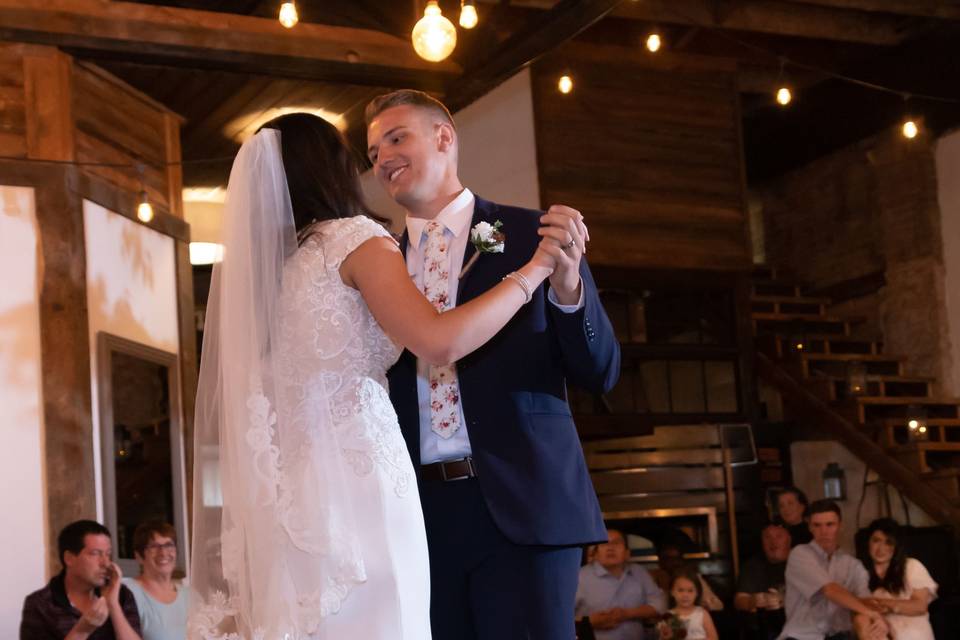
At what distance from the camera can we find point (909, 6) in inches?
396

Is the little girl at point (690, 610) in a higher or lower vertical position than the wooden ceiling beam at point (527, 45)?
lower

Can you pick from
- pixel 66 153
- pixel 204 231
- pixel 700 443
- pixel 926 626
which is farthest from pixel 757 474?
pixel 66 153

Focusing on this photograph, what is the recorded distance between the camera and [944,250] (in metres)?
11.5

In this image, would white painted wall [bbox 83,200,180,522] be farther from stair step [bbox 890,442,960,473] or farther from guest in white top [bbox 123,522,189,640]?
stair step [bbox 890,442,960,473]

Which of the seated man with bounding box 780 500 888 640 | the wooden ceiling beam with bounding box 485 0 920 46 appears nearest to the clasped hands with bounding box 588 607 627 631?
the seated man with bounding box 780 500 888 640

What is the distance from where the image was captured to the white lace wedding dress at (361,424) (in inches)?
95.8

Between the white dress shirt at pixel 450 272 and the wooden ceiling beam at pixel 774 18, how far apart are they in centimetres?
689

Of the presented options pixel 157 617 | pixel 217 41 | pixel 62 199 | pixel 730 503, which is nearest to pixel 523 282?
pixel 157 617

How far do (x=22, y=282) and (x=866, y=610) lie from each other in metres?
4.78

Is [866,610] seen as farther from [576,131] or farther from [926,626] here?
[576,131]

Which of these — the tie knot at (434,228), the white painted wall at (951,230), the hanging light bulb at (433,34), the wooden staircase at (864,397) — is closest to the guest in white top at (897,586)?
the wooden staircase at (864,397)

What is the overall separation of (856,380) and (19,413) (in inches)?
252

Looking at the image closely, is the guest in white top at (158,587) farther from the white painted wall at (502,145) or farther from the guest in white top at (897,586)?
the white painted wall at (502,145)

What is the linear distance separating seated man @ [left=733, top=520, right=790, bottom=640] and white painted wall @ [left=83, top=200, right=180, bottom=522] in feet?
12.0
